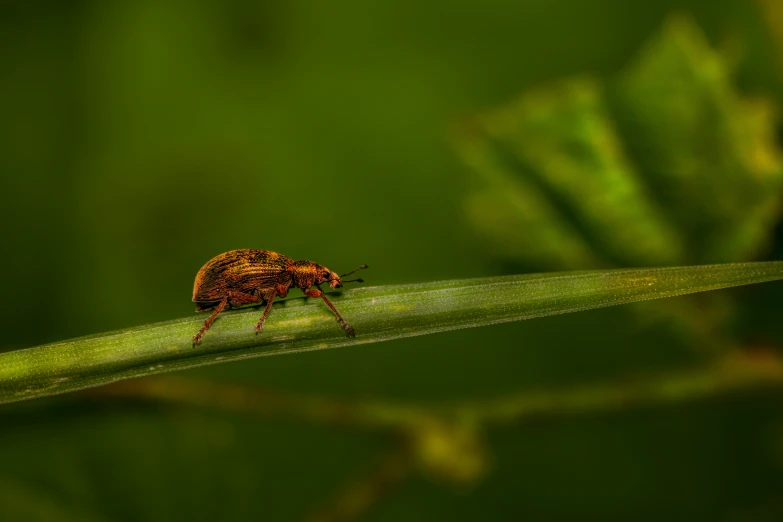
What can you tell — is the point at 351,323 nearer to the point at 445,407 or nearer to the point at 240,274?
the point at 240,274

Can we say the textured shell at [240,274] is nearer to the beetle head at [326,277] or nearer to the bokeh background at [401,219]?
the beetle head at [326,277]

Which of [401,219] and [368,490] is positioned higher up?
[401,219]

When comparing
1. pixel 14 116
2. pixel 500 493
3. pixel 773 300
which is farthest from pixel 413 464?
pixel 14 116

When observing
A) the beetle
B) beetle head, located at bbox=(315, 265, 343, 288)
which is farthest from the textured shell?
beetle head, located at bbox=(315, 265, 343, 288)

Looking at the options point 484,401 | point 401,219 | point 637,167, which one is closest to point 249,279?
point 484,401

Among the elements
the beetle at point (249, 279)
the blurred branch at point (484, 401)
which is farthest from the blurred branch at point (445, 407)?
the beetle at point (249, 279)

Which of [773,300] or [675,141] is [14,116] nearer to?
[675,141]
